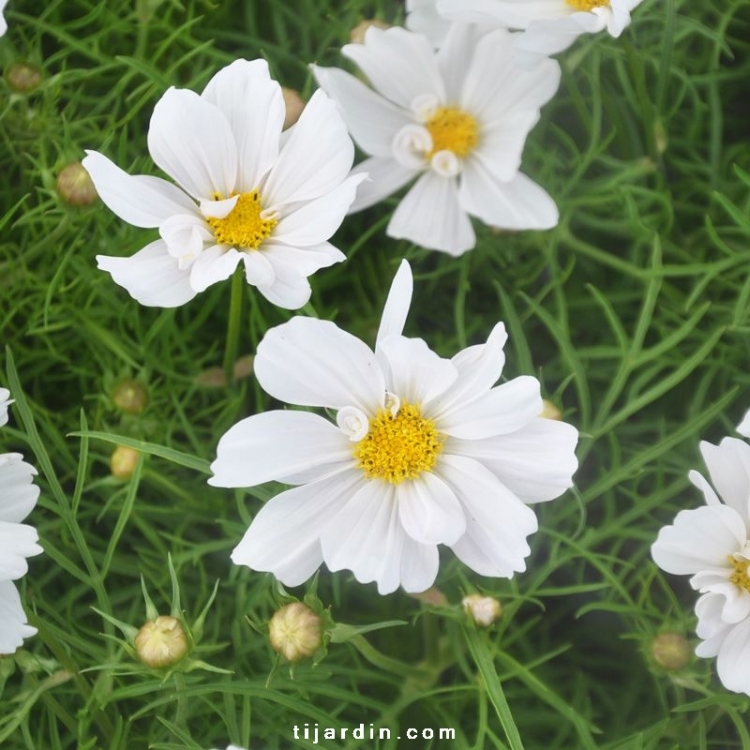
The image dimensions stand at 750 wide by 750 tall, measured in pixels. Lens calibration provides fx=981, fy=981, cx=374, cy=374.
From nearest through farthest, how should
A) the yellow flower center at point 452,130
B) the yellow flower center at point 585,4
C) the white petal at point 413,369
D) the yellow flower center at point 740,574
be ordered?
the white petal at point 413,369, the yellow flower center at point 740,574, the yellow flower center at point 585,4, the yellow flower center at point 452,130

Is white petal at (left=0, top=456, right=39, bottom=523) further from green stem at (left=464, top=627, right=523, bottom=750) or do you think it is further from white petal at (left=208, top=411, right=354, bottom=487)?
green stem at (left=464, top=627, right=523, bottom=750)

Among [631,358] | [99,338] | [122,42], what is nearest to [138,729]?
[99,338]

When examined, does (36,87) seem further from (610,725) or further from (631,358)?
(610,725)

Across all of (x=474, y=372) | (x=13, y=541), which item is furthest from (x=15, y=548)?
(x=474, y=372)

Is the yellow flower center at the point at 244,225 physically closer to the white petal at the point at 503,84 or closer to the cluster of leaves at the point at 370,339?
the cluster of leaves at the point at 370,339

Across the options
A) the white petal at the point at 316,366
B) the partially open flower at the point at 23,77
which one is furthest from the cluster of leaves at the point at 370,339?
the white petal at the point at 316,366

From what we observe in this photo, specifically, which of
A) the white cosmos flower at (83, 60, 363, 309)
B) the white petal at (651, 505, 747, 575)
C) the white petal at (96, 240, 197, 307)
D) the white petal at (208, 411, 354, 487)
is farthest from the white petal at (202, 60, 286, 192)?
the white petal at (651, 505, 747, 575)
